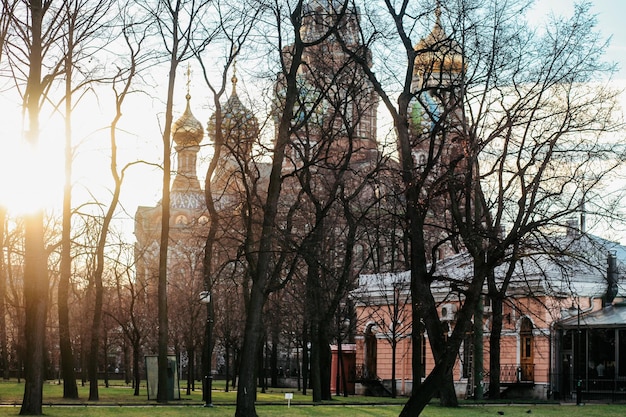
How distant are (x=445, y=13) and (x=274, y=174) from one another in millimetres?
5005

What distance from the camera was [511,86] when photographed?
28.1 m

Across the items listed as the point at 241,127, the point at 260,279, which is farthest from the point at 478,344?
the point at 260,279

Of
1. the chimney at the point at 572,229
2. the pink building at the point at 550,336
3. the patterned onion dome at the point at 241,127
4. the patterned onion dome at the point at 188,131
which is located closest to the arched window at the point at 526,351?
the pink building at the point at 550,336

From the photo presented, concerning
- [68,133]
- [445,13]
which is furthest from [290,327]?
[445,13]

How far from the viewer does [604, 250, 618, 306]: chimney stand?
1645 inches

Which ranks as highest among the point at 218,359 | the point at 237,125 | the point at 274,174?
the point at 237,125

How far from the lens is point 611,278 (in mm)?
43094

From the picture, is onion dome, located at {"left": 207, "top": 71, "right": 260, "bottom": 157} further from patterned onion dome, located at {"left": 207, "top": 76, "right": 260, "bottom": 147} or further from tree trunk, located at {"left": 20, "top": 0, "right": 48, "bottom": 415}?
tree trunk, located at {"left": 20, "top": 0, "right": 48, "bottom": 415}

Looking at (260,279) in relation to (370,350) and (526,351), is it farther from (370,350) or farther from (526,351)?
(370,350)

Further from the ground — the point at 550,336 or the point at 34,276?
the point at 34,276

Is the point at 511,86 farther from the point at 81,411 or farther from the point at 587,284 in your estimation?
the point at 587,284

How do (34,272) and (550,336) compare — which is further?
(550,336)

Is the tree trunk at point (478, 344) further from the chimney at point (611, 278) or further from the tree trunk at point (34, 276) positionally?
the tree trunk at point (34, 276)

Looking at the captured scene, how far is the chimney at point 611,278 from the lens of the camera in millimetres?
41781
